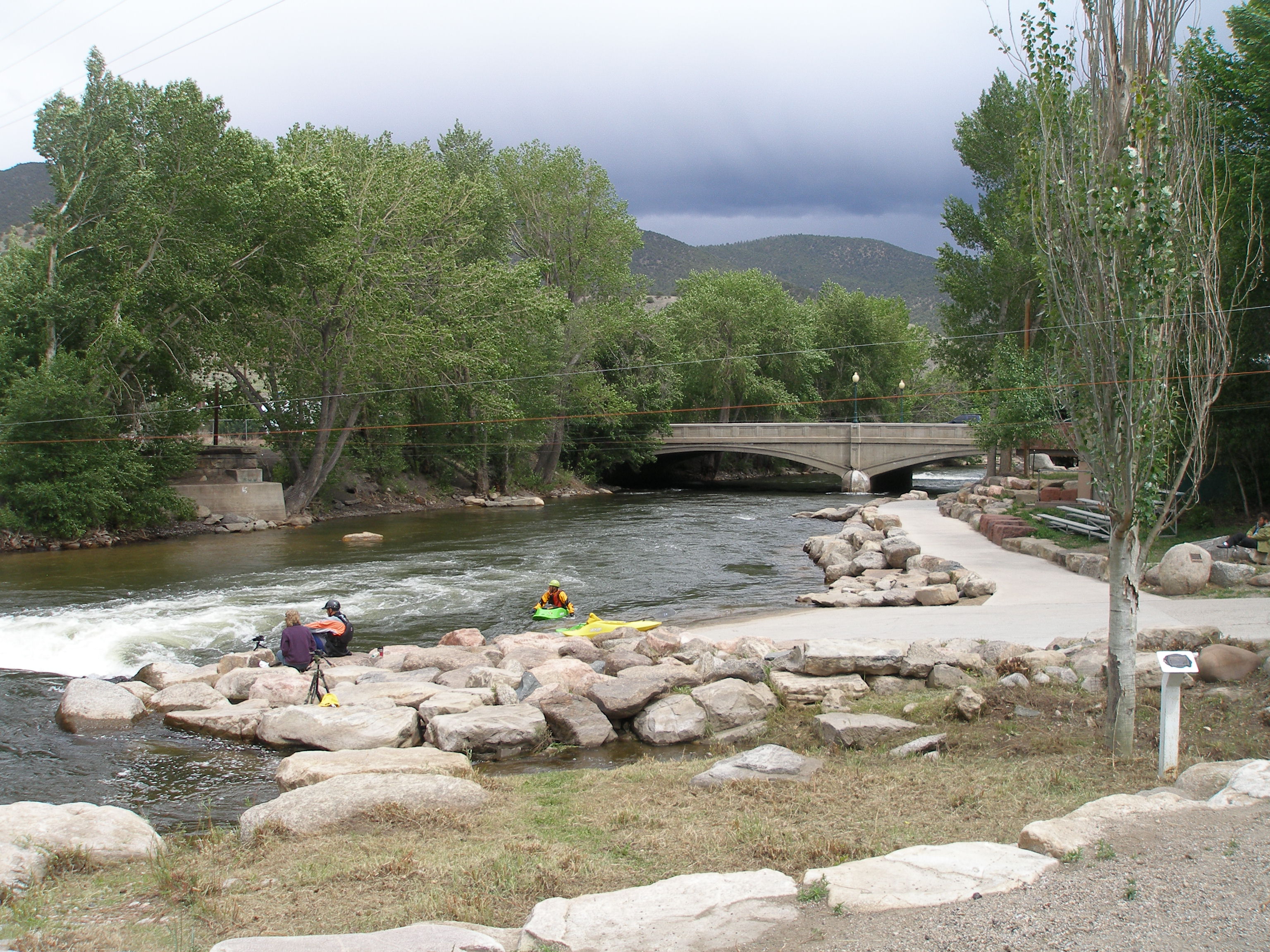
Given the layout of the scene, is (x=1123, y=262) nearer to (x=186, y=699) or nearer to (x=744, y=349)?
(x=186, y=699)

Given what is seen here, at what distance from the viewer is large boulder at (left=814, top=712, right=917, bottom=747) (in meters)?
8.28

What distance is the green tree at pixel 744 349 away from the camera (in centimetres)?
5978

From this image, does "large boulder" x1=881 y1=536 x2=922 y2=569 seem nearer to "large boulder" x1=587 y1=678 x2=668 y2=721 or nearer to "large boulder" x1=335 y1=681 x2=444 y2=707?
"large boulder" x1=587 y1=678 x2=668 y2=721

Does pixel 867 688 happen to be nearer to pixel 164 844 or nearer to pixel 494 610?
pixel 164 844

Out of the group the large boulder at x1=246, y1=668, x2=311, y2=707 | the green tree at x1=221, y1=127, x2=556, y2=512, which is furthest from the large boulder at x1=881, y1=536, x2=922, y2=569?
the green tree at x1=221, y1=127, x2=556, y2=512

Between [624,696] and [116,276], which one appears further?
[116,276]

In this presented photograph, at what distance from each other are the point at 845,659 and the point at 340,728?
542cm

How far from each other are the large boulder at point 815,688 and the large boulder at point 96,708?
23.8 ft

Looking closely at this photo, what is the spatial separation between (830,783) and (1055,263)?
13.9ft

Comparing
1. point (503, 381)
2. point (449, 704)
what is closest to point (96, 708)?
point (449, 704)

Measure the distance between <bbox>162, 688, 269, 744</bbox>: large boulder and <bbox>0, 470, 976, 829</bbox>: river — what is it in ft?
0.51

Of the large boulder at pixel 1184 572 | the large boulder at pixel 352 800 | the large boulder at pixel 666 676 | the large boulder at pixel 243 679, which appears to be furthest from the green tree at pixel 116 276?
the large boulder at pixel 1184 572

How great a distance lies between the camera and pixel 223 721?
1054 cm

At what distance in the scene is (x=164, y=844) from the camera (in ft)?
20.8
